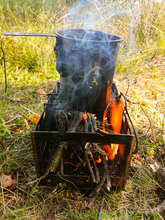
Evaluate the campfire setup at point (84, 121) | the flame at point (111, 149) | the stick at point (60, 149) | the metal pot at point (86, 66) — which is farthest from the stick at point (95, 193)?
the metal pot at point (86, 66)

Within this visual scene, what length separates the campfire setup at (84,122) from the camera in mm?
1339

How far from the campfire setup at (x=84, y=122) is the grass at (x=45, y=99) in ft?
0.55

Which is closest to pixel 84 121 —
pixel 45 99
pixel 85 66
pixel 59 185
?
pixel 85 66

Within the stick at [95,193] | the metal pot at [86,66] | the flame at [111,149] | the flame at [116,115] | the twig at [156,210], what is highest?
the metal pot at [86,66]

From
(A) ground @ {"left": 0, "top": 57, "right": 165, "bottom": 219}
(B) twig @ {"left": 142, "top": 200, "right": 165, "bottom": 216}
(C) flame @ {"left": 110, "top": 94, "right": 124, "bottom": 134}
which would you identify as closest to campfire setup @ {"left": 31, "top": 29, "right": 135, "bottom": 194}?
(C) flame @ {"left": 110, "top": 94, "right": 124, "bottom": 134}

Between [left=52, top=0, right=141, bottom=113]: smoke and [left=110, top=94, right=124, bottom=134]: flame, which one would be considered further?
[left=110, top=94, right=124, bottom=134]: flame

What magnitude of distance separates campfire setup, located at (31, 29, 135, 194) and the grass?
169mm

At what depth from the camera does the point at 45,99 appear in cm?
298

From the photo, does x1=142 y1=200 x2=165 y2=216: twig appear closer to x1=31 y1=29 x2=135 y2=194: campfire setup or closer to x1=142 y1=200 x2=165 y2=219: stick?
x1=142 y1=200 x2=165 y2=219: stick

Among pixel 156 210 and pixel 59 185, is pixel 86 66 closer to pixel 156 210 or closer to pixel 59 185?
pixel 59 185

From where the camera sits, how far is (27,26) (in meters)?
4.14

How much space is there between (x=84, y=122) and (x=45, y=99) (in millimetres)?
1522

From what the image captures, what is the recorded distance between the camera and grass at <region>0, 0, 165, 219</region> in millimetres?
1433

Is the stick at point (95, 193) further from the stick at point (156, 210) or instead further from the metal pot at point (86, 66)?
the metal pot at point (86, 66)
